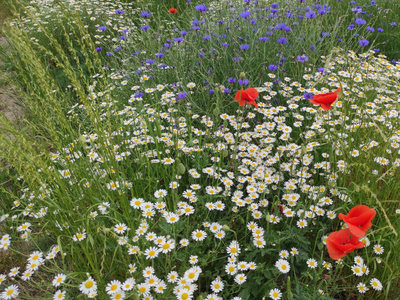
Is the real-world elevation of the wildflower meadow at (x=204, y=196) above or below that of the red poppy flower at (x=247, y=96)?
below

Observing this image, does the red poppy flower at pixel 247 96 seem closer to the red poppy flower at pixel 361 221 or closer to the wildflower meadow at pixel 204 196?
the wildflower meadow at pixel 204 196

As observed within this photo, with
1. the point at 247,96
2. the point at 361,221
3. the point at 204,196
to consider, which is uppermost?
the point at 247,96

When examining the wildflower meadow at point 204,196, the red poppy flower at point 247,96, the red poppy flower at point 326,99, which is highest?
the red poppy flower at point 326,99

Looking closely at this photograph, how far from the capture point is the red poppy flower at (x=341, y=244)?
4.53 ft

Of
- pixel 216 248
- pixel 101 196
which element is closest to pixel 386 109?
Result: pixel 216 248

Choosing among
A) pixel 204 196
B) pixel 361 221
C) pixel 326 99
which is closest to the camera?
pixel 361 221

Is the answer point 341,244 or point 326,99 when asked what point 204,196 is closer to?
point 341,244

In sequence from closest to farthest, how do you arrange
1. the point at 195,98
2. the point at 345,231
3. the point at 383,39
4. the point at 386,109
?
1. the point at 345,231
2. the point at 386,109
3. the point at 195,98
4. the point at 383,39

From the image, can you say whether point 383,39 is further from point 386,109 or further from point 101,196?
point 101,196

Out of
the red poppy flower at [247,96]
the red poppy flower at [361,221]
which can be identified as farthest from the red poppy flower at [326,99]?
the red poppy flower at [361,221]

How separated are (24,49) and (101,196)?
0.93 m

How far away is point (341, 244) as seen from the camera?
4.91 feet

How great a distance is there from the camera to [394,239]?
1.75 meters

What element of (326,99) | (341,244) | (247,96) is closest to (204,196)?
(247,96)
